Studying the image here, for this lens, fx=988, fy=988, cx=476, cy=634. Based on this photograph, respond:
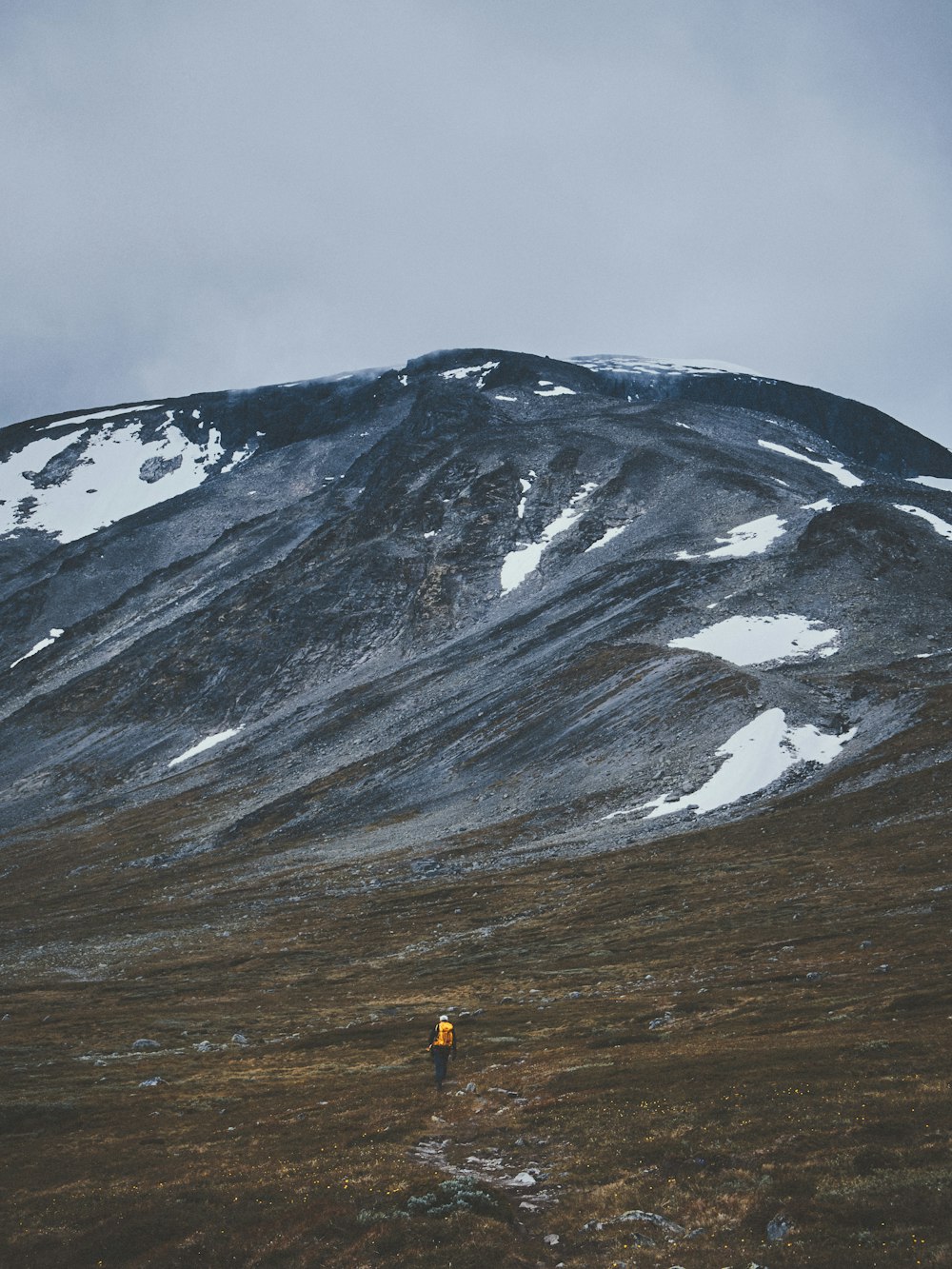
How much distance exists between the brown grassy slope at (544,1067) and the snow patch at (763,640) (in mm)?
34882

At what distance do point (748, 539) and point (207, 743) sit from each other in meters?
85.2

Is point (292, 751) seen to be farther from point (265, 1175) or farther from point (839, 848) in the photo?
point (265, 1175)

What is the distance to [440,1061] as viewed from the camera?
32.2 metres

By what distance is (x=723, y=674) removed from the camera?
311ft

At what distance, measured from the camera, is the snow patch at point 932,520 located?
13362 centimetres

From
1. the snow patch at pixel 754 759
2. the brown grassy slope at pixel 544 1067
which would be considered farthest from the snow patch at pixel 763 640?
the brown grassy slope at pixel 544 1067

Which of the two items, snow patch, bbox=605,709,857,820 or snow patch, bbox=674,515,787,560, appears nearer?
snow patch, bbox=605,709,857,820

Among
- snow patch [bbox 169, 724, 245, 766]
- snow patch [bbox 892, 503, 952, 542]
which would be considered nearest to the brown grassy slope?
snow patch [bbox 169, 724, 245, 766]

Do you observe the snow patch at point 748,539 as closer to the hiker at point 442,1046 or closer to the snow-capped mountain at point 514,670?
the snow-capped mountain at point 514,670

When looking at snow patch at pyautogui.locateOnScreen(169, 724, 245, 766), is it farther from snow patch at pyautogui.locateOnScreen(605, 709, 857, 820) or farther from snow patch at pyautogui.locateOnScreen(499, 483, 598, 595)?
snow patch at pyautogui.locateOnScreen(605, 709, 857, 820)

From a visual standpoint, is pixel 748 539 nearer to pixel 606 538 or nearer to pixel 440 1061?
pixel 606 538

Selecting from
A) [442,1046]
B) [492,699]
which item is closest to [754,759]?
[492,699]

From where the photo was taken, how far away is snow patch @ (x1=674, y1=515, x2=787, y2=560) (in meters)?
139

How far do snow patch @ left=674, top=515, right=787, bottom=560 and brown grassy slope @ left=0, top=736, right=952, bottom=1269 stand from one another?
7056cm
